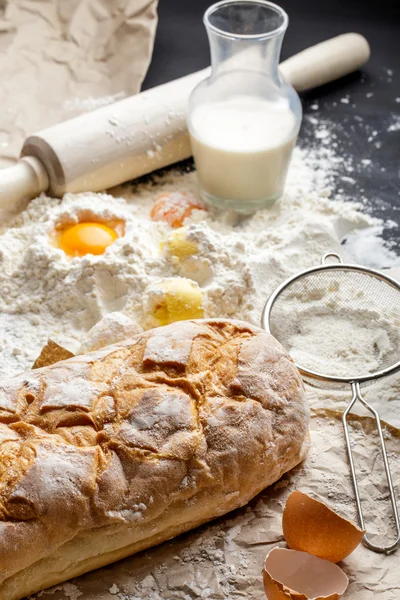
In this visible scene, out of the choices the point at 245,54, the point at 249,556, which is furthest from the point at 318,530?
the point at 245,54

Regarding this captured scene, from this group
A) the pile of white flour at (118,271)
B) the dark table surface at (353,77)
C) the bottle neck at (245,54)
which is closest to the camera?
the pile of white flour at (118,271)

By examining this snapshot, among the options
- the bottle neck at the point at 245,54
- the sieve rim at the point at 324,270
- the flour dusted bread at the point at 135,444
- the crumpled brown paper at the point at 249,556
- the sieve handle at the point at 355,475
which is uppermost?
the bottle neck at the point at 245,54

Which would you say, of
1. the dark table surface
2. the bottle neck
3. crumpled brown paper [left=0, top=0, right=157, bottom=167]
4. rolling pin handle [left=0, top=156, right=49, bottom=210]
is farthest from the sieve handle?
crumpled brown paper [left=0, top=0, right=157, bottom=167]

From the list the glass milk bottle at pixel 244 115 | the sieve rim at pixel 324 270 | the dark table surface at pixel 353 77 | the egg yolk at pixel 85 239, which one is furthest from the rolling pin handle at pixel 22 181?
the sieve rim at pixel 324 270

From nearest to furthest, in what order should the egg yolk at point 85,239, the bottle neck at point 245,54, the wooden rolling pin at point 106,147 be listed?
the egg yolk at point 85,239, the bottle neck at point 245,54, the wooden rolling pin at point 106,147

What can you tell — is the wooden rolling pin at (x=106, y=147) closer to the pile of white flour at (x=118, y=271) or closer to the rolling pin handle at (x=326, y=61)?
the pile of white flour at (x=118, y=271)

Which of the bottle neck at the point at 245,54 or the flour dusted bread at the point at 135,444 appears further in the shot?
the bottle neck at the point at 245,54

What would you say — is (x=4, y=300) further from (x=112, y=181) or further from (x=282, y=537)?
(x=282, y=537)

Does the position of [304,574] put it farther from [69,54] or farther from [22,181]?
[69,54]

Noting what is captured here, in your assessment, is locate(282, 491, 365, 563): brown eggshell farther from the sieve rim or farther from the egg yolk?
the egg yolk

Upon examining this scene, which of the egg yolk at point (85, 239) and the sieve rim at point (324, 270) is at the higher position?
the sieve rim at point (324, 270)
